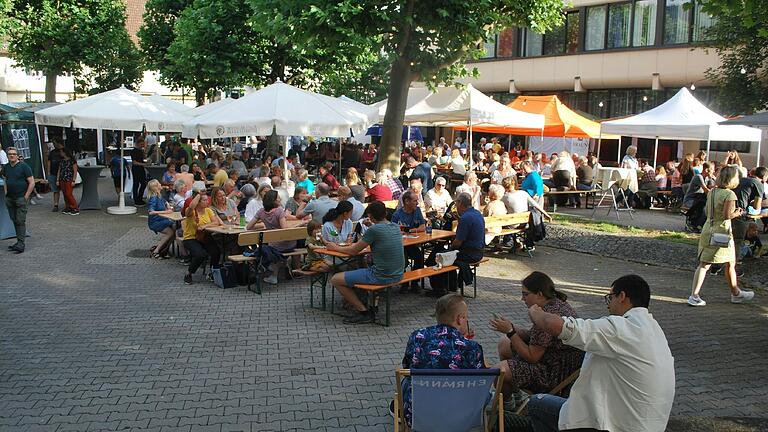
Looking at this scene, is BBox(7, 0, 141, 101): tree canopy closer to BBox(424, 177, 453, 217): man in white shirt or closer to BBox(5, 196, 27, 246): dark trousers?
BBox(5, 196, 27, 246): dark trousers

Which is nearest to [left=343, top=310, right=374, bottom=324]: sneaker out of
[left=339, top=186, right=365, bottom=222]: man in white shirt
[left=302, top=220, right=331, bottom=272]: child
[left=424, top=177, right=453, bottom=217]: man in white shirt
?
[left=302, top=220, right=331, bottom=272]: child

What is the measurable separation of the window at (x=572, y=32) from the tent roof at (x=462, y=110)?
15.7 m

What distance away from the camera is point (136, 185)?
18125mm

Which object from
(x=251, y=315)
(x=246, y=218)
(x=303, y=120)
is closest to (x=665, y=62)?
(x=303, y=120)

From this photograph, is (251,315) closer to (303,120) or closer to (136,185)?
(303,120)

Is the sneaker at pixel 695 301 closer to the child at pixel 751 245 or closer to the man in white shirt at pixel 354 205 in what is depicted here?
the child at pixel 751 245

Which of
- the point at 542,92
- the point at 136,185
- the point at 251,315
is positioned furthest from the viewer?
the point at 542,92

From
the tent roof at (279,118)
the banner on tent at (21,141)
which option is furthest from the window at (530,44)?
the tent roof at (279,118)

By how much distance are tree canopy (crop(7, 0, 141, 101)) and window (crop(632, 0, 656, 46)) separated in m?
21.9

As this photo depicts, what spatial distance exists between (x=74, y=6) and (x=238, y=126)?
65.6ft

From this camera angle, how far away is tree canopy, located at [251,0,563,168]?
A: 517 inches

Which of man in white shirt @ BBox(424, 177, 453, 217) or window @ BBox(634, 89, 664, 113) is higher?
window @ BBox(634, 89, 664, 113)

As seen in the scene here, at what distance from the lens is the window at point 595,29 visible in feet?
102

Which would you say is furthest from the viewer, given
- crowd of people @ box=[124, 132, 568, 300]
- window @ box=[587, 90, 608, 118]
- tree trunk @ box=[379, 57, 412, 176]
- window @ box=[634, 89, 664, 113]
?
window @ box=[587, 90, 608, 118]
